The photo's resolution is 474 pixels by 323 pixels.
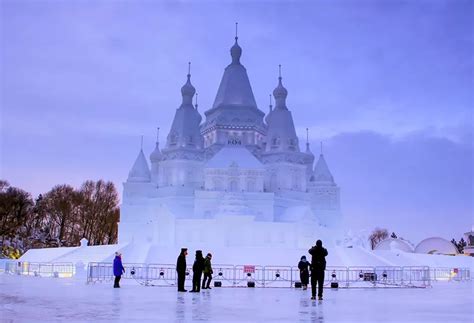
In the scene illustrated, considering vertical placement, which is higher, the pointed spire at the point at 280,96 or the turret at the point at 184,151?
the pointed spire at the point at 280,96

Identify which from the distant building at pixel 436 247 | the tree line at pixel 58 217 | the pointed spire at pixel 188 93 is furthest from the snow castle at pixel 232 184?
the tree line at pixel 58 217

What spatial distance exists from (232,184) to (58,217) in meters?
27.7

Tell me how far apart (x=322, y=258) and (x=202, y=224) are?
1286 inches

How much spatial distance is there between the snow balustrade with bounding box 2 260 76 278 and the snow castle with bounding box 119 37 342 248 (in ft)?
42.9

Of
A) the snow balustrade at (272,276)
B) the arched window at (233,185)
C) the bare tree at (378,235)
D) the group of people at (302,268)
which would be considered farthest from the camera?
the bare tree at (378,235)

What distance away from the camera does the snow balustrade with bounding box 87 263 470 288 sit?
76.7 ft

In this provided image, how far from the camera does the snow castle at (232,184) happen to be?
46.3 meters

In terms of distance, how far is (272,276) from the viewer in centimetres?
3123

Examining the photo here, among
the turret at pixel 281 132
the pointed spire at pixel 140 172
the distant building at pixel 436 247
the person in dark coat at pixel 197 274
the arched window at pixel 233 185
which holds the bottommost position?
the person in dark coat at pixel 197 274

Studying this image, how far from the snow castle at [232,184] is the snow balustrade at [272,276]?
44.3 feet

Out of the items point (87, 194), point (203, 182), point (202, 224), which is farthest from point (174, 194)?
point (87, 194)

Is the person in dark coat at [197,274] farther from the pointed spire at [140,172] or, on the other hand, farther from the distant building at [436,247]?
the distant building at [436,247]

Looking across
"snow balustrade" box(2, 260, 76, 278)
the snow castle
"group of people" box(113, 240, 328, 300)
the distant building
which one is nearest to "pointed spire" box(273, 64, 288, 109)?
the snow castle

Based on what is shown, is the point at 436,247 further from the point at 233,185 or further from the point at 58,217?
the point at 58,217
